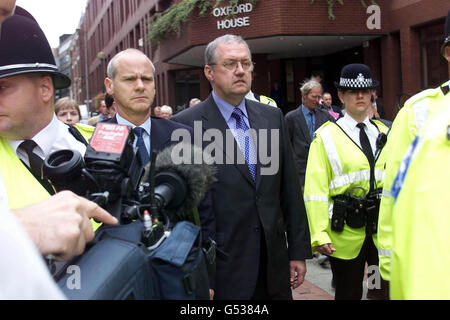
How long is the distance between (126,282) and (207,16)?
14.6 meters

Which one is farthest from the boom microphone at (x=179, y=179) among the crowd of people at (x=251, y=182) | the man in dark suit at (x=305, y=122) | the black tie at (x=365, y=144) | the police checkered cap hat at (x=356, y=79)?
the man in dark suit at (x=305, y=122)

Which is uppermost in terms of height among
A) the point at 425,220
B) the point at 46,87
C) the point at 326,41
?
the point at 326,41

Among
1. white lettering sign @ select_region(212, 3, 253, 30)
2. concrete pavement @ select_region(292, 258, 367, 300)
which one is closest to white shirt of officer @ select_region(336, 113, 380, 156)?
concrete pavement @ select_region(292, 258, 367, 300)

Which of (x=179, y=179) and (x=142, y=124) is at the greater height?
(x=142, y=124)

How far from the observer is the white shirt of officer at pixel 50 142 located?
1819 mm

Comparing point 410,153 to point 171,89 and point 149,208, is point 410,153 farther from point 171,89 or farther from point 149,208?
point 171,89

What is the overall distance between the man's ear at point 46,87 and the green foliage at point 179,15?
39.2 ft

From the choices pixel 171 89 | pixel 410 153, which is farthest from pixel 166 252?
pixel 171 89

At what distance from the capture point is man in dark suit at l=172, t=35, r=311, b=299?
2.96 meters

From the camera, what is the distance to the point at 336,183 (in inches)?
151

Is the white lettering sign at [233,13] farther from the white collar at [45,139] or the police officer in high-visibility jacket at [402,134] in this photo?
the white collar at [45,139]

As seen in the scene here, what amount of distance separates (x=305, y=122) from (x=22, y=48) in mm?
5949

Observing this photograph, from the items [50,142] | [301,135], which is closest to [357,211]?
[50,142]

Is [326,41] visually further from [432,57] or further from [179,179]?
[179,179]
